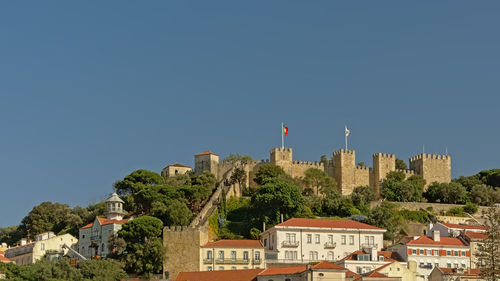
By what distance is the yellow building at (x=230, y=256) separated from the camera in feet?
247

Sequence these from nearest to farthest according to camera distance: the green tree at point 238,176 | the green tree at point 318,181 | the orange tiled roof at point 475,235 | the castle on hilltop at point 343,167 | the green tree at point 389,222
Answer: the orange tiled roof at point 475,235, the green tree at point 389,222, the green tree at point 238,176, the green tree at point 318,181, the castle on hilltop at point 343,167

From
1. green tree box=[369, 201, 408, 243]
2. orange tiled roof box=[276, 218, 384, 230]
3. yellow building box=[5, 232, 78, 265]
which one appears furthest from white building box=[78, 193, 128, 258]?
green tree box=[369, 201, 408, 243]

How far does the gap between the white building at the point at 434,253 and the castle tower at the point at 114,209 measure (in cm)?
→ 2708

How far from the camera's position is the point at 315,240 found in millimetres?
78375

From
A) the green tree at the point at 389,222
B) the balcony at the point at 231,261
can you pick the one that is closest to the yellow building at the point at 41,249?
the balcony at the point at 231,261

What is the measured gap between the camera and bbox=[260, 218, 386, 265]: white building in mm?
77125

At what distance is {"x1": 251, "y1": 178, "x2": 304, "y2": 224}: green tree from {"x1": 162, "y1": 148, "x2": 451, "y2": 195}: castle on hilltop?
44.9 feet

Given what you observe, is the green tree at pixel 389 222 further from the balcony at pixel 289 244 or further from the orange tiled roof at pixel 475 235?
the balcony at pixel 289 244

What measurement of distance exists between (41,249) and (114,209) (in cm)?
810

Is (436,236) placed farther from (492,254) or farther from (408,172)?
(408,172)

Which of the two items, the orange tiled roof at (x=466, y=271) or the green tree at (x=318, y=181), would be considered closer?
the orange tiled roof at (x=466, y=271)

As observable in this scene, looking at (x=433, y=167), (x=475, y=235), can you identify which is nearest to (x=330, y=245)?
(x=475, y=235)

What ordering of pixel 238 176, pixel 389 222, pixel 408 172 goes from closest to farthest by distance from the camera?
pixel 389 222 < pixel 238 176 < pixel 408 172

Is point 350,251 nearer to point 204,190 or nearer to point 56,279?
point 204,190
